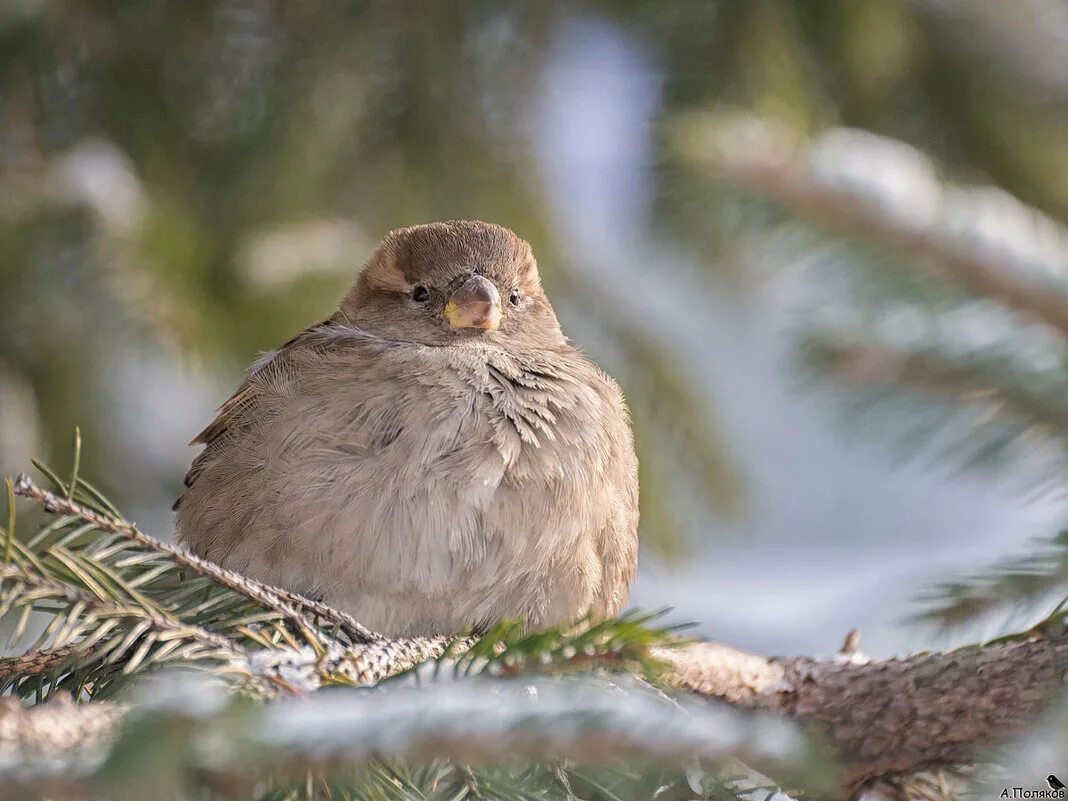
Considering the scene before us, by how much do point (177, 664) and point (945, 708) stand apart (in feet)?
2.84

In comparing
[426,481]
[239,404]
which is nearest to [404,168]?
[239,404]

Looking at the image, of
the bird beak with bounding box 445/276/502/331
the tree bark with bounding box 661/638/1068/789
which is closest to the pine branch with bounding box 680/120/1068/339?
the tree bark with bounding box 661/638/1068/789

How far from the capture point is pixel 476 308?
7.34ft

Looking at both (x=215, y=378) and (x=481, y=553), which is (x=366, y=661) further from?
(x=215, y=378)

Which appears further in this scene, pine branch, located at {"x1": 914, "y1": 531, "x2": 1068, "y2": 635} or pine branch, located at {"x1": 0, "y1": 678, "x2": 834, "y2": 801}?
pine branch, located at {"x1": 914, "y1": 531, "x2": 1068, "y2": 635}

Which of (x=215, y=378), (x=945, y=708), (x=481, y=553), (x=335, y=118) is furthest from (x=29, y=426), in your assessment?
(x=945, y=708)

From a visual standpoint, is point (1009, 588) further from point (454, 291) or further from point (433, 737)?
point (454, 291)

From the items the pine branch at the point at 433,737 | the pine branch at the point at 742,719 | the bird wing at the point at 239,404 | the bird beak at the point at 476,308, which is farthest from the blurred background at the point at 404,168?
the pine branch at the point at 433,737

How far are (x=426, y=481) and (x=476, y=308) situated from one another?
0.55 m

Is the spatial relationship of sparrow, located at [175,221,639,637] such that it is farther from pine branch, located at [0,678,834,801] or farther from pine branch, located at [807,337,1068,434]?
pine branch, located at [0,678,834,801]

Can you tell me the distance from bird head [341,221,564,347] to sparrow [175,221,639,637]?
0.6 inches

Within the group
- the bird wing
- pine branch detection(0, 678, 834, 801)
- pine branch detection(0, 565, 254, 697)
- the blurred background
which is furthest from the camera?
the blurred background

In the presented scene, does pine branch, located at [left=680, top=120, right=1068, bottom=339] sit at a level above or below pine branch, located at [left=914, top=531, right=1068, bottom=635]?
above

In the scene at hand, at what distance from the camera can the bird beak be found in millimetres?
2232
